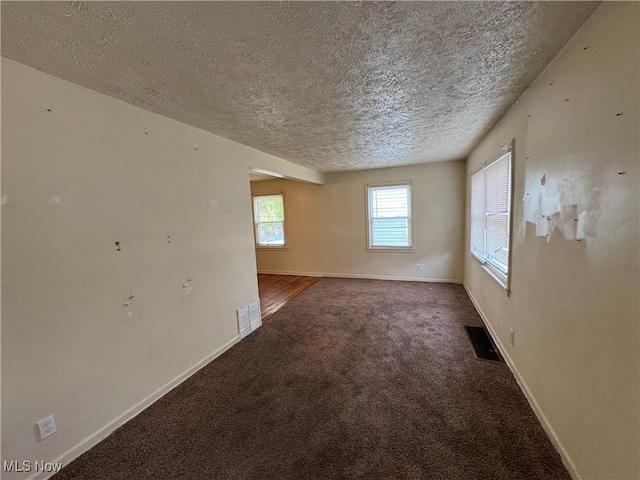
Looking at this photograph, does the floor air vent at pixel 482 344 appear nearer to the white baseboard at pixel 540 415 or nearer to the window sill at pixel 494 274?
the white baseboard at pixel 540 415

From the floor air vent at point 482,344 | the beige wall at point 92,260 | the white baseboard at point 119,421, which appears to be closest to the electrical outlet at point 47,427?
the beige wall at point 92,260

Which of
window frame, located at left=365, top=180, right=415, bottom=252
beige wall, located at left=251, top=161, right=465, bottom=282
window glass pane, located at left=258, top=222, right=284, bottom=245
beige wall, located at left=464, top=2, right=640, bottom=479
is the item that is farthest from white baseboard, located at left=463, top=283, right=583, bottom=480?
window glass pane, located at left=258, top=222, right=284, bottom=245

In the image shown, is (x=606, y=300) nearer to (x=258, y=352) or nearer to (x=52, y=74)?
(x=258, y=352)

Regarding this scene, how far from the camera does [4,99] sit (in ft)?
4.23

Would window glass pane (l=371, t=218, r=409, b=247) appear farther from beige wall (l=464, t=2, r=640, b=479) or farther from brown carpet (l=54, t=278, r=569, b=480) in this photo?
beige wall (l=464, t=2, r=640, b=479)

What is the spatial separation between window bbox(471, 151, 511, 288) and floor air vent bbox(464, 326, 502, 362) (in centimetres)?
67

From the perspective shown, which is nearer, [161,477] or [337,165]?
[161,477]

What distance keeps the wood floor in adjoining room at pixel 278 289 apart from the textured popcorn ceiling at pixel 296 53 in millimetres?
2722

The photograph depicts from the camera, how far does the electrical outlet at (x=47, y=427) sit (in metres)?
1.41

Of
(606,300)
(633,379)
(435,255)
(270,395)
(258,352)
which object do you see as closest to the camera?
(633,379)

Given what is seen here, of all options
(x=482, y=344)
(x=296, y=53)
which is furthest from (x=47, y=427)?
(x=482, y=344)

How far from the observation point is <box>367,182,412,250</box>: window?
16.2 feet

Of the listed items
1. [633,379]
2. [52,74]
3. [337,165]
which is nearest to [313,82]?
[52,74]

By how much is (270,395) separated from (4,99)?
2.39m
